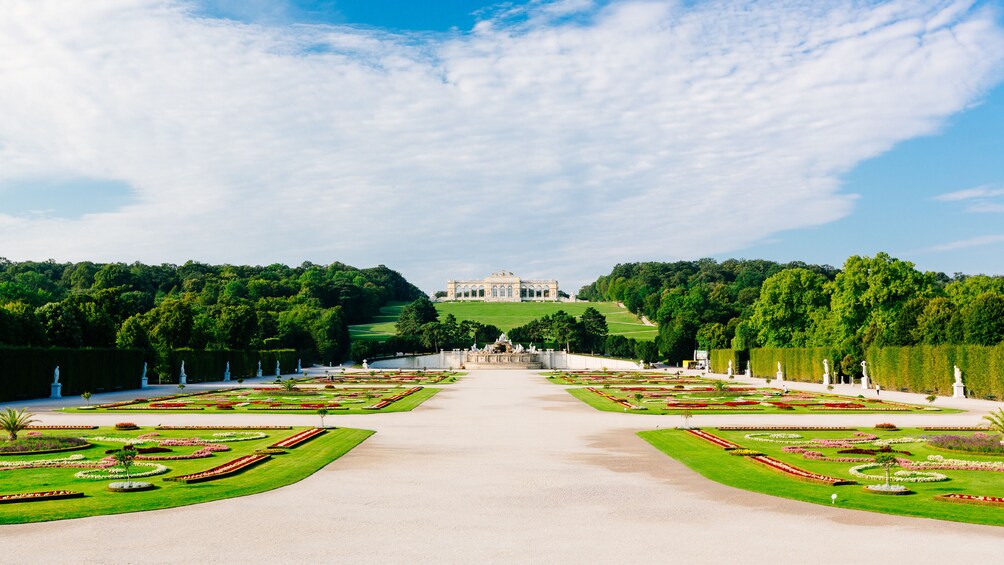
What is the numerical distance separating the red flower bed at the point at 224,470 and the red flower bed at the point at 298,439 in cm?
157

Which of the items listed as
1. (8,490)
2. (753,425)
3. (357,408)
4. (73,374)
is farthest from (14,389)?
(753,425)

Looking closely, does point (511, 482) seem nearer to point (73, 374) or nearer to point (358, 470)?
point (358, 470)

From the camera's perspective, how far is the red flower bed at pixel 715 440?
17.2m

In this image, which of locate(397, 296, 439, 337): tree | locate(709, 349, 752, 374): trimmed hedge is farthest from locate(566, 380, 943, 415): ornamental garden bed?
locate(397, 296, 439, 337): tree

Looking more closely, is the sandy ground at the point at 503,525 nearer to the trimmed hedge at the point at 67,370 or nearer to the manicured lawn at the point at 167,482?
the manicured lawn at the point at 167,482

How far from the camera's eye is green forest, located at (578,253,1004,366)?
42.0 m

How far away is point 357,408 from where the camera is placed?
29.1 metres

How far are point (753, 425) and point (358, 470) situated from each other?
12.2m

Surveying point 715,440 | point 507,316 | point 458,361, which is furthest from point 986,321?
point 507,316

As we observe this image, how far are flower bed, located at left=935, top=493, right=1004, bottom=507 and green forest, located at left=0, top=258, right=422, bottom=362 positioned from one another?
4093 cm

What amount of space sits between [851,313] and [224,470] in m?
46.9

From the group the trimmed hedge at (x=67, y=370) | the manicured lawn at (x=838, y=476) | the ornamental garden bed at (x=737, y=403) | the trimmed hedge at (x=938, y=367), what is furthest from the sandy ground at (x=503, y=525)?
the trimmed hedge at (x=938, y=367)

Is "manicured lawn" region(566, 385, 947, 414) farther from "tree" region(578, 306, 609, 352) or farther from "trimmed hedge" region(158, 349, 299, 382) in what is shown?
"tree" region(578, 306, 609, 352)

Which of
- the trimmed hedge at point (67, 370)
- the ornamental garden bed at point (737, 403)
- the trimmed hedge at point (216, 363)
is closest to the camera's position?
the ornamental garden bed at point (737, 403)
